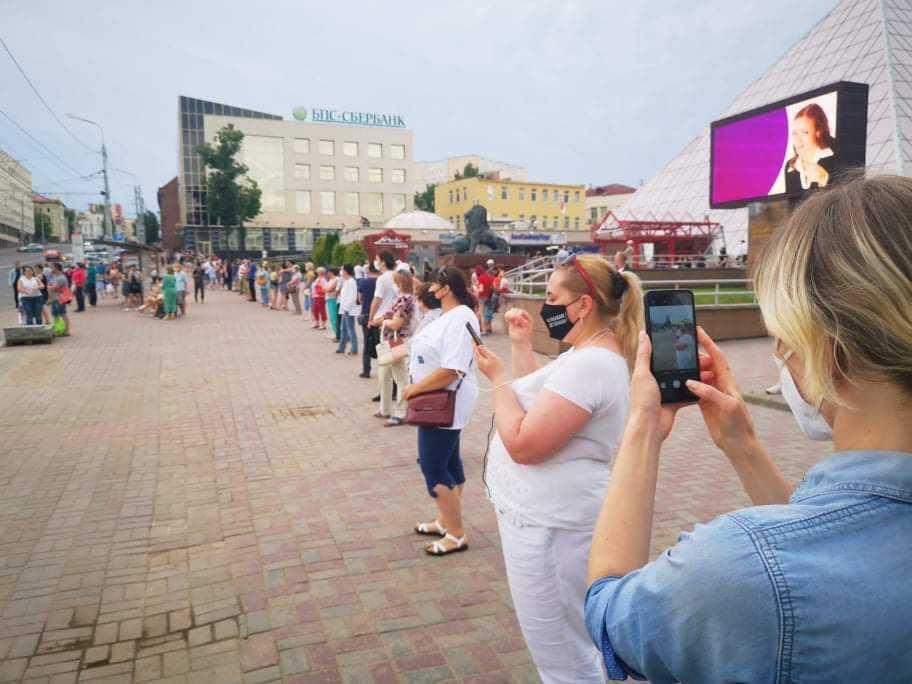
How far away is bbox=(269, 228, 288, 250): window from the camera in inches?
2817

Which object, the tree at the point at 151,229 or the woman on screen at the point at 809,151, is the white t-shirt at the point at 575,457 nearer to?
the woman on screen at the point at 809,151

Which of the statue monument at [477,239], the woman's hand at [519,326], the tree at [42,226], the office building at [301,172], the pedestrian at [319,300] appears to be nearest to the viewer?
the woman's hand at [519,326]

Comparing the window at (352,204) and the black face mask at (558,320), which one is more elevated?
the window at (352,204)

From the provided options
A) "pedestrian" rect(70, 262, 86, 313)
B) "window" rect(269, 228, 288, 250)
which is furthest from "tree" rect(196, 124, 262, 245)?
"pedestrian" rect(70, 262, 86, 313)

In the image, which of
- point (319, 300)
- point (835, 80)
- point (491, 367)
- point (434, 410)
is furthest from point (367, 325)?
point (835, 80)

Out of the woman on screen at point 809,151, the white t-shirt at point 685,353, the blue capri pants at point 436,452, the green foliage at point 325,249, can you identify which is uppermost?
the woman on screen at point 809,151

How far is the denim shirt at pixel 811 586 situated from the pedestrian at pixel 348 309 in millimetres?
12388

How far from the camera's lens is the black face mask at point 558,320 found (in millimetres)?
2676

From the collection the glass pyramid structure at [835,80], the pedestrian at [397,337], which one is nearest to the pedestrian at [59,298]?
the pedestrian at [397,337]

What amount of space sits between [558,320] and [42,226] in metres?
118

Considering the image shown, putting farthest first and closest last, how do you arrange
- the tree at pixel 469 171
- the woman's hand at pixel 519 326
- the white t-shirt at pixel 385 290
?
1. the tree at pixel 469 171
2. the white t-shirt at pixel 385 290
3. the woman's hand at pixel 519 326

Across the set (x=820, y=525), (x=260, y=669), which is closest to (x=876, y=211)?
(x=820, y=525)

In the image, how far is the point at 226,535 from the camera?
4887 millimetres

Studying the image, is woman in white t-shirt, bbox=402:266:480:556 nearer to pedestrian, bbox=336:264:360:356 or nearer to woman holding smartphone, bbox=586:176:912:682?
woman holding smartphone, bbox=586:176:912:682
